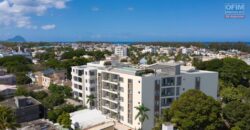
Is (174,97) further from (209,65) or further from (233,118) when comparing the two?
(209,65)

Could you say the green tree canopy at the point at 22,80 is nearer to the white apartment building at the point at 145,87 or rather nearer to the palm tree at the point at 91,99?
the palm tree at the point at 91,99

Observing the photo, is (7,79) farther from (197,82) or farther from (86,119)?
(197,82)

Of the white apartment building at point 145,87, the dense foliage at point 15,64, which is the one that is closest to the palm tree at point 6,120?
the white apartment building at point 145,87

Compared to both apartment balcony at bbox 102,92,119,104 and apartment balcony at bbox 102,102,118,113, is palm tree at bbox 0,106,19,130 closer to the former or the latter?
apartment balcony at bbox 102,92,119,104

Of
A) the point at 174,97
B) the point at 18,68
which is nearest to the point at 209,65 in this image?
the point at 174,97

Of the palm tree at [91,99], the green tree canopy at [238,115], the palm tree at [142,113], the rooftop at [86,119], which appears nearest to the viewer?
the green tree canopy at [238,115]

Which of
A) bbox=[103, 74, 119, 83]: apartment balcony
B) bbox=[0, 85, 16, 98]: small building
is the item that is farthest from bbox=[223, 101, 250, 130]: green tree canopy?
bbox=[0, 85, 16, 98]: small building

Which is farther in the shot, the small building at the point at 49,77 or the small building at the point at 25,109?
the small building at the point at 49,77
